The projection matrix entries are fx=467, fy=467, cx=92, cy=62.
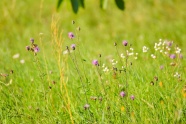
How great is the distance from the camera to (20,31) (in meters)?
8.02

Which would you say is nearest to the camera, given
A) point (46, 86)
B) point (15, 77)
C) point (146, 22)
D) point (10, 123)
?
point (10, 123)

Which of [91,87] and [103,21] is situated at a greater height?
[103,21]

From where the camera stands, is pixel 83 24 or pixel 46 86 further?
pixel 83 24

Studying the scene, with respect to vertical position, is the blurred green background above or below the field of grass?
above

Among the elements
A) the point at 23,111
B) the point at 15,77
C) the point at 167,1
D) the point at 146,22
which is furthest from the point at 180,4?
the point at 23,111

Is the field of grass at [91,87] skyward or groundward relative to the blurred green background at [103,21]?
groundward

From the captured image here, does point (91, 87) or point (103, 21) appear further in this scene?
point (103, 21)

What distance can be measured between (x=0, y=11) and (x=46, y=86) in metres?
5.24

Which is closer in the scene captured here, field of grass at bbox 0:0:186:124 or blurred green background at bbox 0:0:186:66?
field of grass at bbox 0:0:186:124

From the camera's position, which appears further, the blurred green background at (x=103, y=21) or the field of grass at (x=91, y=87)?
the blurred green background at (x=103, y=21)

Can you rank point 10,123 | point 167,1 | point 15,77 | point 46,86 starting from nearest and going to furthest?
1. point 10,123
2. point 46,86
3. point 15,77
4. point 167,1

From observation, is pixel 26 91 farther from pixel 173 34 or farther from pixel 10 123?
pixel 173 34

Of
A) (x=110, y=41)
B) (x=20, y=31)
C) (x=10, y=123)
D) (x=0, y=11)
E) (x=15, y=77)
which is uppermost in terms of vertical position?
(x=0, y=11)

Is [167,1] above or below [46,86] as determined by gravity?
above
